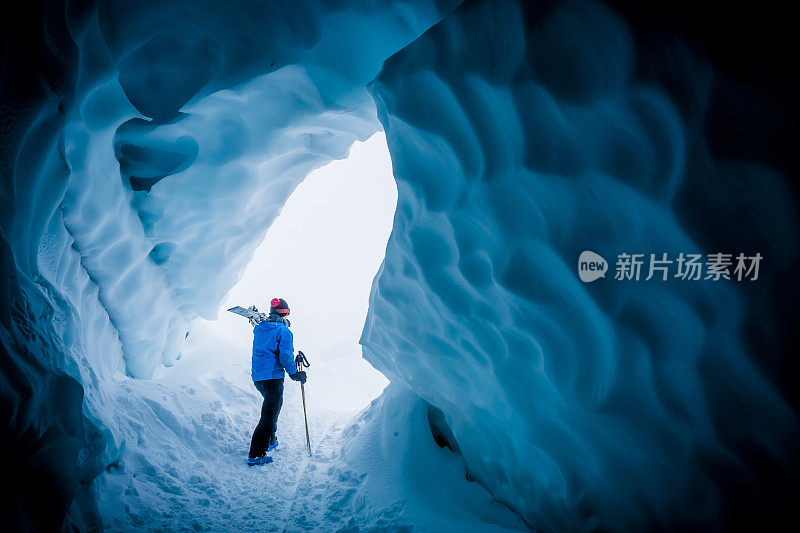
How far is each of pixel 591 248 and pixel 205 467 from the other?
10.3 ft

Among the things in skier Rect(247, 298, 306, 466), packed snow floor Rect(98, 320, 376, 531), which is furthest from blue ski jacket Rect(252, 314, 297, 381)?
packed snow floor Rect(98, 320, 376, 531)


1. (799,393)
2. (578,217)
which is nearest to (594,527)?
(799,393)

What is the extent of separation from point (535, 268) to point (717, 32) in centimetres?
104

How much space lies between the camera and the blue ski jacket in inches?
141

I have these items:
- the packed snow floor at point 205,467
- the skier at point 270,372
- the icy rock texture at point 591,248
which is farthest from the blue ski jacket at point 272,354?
the icy rock texture at point 591,248

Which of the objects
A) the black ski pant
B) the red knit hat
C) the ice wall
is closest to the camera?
the ice wall

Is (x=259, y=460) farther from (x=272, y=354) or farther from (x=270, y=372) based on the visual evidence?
(x=272, y=354)

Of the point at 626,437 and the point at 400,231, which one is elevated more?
the point at 400,231

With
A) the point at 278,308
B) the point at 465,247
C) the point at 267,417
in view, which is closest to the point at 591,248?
the point at 465,247

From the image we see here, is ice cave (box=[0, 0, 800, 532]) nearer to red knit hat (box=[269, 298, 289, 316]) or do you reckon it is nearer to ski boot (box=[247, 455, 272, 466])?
ski boot (box=[247, 455, 272, 466])

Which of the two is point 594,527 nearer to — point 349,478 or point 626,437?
point 626,437

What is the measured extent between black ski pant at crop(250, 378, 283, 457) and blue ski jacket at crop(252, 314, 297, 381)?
84 mm

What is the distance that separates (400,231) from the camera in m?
2.55

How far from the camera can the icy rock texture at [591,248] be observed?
1325 mm
